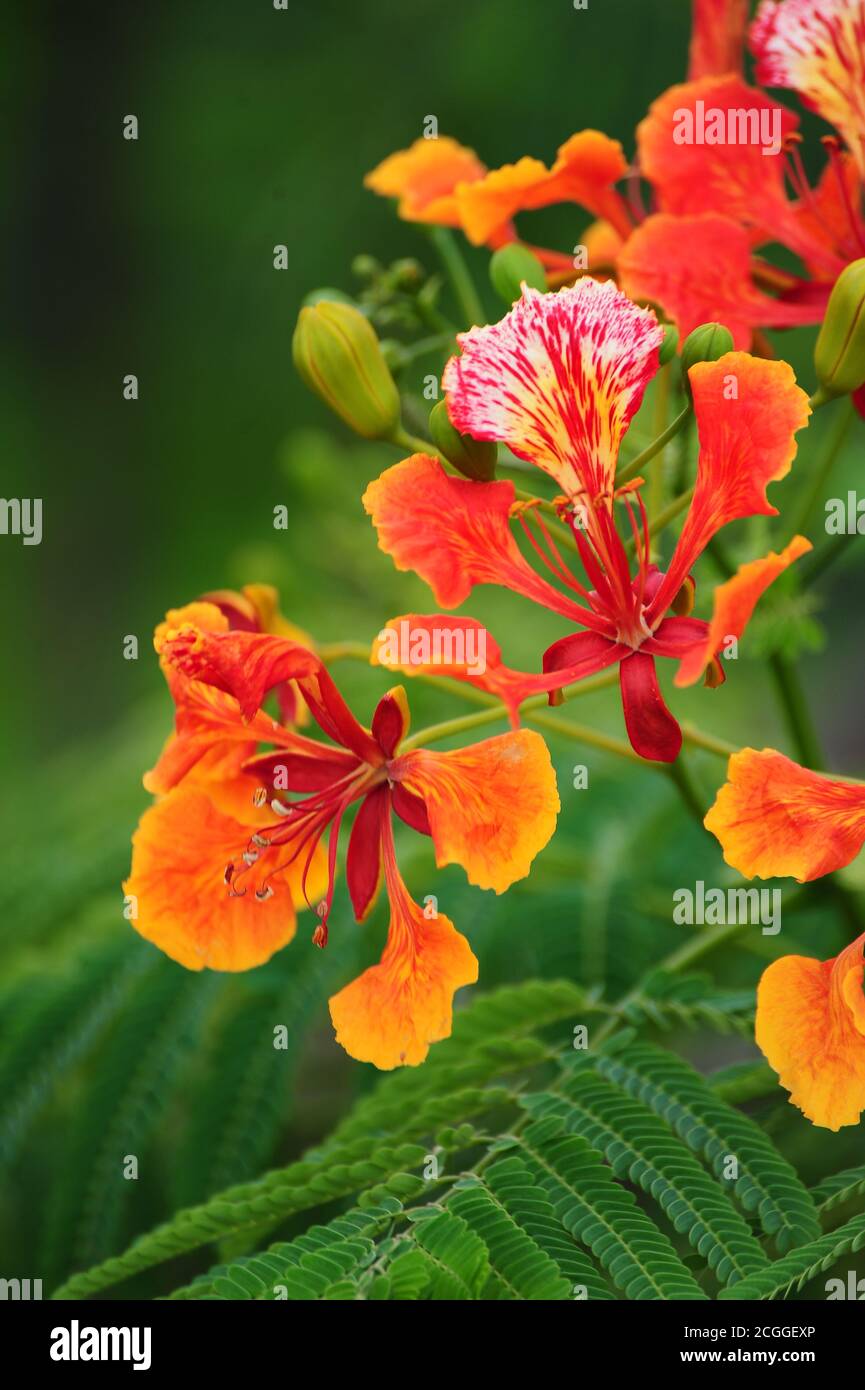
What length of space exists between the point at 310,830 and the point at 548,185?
0.75 m

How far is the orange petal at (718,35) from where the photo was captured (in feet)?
5.62

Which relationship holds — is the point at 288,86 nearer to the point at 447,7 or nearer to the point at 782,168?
the point at 447,7

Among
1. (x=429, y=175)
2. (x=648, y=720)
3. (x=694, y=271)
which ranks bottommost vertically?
(x=648, y=720)

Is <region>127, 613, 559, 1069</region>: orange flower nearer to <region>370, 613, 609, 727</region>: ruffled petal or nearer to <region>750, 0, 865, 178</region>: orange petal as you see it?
<region>370, 613, 609, 727</region>: ruffled petal

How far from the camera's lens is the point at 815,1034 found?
1.26m

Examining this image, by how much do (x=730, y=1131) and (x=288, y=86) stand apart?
159 inches

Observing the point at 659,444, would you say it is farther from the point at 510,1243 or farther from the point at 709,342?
the point at 510,1243

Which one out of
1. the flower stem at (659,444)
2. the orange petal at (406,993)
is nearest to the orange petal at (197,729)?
the orange petal at (406,993)

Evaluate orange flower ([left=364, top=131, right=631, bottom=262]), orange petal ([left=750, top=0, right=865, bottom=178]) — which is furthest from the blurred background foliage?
orange petal ([left=750, top=0, right=865, bottom=178])

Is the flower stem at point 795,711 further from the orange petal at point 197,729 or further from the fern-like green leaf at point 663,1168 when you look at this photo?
the orange petal at point 197,729

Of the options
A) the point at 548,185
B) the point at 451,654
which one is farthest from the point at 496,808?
the point at 548,185

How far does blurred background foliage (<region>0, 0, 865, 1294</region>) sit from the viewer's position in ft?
6.22

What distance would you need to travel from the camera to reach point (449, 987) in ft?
4.31

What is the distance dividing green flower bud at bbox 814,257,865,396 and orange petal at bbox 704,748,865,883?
378mm
